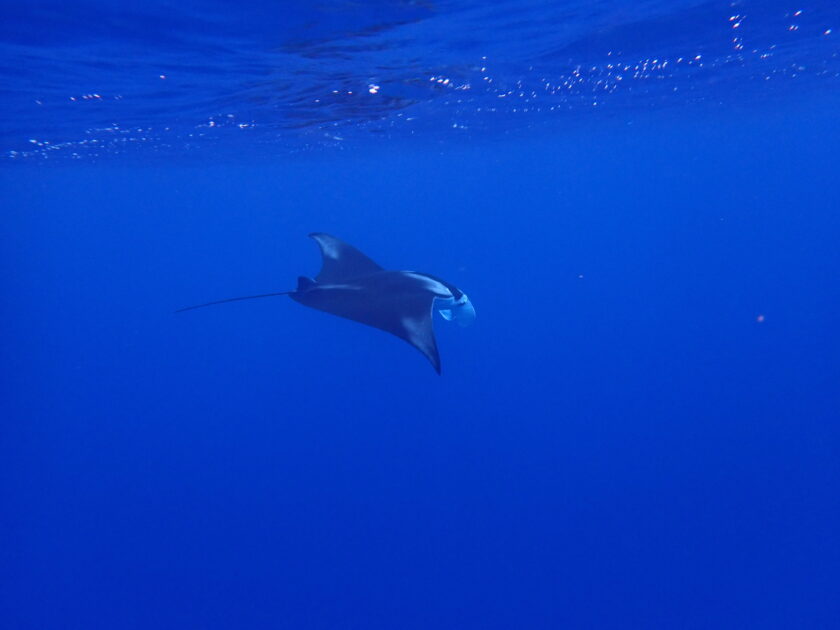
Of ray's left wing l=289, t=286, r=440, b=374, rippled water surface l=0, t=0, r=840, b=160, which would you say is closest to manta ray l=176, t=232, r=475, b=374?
ray's left wing l=289, t=286, r=440, b=374

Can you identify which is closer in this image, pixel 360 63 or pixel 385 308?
pixel 385 308

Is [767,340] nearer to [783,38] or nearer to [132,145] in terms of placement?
[783,38]

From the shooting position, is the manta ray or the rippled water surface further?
the rippled water surface

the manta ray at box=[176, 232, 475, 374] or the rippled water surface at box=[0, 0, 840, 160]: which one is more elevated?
the rippled water surface at box=[0, 0, 840, 160]

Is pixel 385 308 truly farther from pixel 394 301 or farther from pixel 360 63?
pixel 360 63

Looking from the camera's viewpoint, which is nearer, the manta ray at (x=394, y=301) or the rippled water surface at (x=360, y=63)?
the manta ray at (x=394, y=301)

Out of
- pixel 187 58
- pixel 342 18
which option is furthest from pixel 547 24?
pixel 187 58

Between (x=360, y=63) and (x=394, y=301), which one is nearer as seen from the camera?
(x=394, y=301)

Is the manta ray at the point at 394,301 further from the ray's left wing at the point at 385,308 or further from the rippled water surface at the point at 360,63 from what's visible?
the rippled water surface at the point at 360,63

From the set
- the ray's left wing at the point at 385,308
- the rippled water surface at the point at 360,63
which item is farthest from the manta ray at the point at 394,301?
the rippled water surface at the point at 360,63

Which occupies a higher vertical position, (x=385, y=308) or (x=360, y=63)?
(x=360, y=63)

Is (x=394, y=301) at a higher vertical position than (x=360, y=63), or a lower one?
lower

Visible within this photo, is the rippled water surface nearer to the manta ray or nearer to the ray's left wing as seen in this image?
the manta ray

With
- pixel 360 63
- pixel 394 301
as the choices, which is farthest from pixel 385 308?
pixel 360 63
